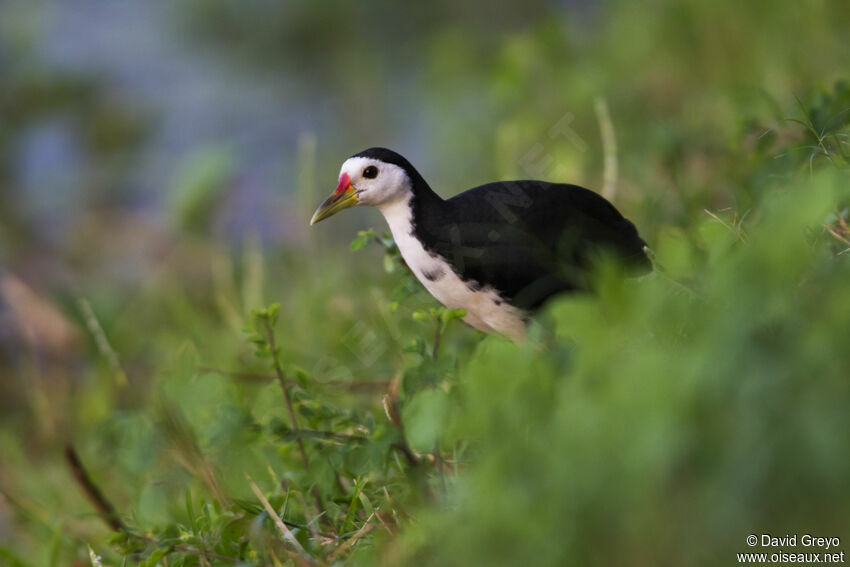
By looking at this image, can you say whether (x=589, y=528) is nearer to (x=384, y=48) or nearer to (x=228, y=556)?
(x=228, y=556)

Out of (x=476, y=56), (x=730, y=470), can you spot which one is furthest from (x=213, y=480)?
(x=476, y=56)

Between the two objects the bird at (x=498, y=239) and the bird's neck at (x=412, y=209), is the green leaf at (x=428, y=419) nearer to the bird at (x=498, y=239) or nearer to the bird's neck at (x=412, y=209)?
the bird at (x=498, y=239)

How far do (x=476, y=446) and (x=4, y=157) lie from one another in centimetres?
508

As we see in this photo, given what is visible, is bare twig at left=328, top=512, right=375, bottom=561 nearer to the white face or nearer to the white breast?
the white breast

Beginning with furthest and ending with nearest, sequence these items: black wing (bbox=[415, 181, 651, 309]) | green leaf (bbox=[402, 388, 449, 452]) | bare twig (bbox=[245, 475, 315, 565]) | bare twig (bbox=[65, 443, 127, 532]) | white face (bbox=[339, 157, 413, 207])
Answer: bare twig (bbox=[65, 443, 127, 532]), white face (bbox=[339, 157, 413, 207]), black wing (bbox=[415, 181, 651, 309]), bare twig (bbox=[245, 475, 315, 565]), green leaf (bbox=[402, 388, 449, 452])

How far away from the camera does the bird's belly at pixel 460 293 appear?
1758 mm

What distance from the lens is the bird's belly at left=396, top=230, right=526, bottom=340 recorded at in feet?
5.77

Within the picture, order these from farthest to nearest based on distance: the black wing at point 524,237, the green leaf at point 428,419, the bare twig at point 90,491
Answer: the bare twig at point 90,491 < the black wing at point 524,237 < the green leaf at point 428,419

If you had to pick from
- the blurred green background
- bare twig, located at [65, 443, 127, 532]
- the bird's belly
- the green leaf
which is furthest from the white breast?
bare twig, located at [65, 443, 127, 532]

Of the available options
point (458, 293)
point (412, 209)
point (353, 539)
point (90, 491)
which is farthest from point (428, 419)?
point (90, 491)

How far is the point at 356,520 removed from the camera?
163 centimetres

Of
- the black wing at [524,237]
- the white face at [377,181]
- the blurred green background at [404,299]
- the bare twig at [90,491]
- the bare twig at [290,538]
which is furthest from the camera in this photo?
the bare twig at [90,491]

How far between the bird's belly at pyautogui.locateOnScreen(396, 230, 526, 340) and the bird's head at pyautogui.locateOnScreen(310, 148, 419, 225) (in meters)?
0.13

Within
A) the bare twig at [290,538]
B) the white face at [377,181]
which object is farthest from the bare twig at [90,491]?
the white face at [377,181]
